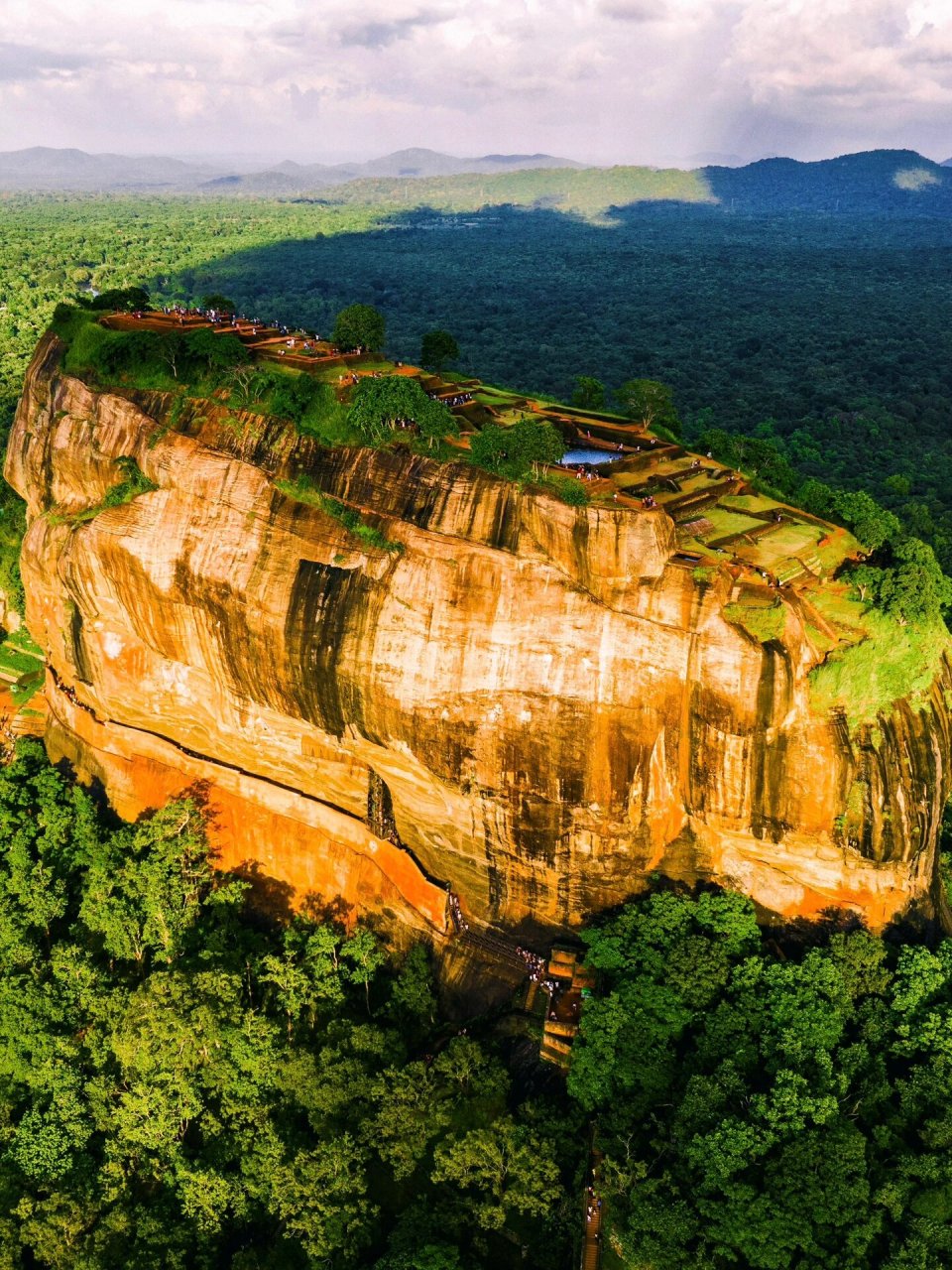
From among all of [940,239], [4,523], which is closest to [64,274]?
[4,523]

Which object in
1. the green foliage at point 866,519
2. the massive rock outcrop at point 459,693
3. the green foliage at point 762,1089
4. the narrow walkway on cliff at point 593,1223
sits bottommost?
the narrow walkway on cliff at point 593,1223

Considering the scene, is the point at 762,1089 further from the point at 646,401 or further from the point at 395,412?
the point at 646,401

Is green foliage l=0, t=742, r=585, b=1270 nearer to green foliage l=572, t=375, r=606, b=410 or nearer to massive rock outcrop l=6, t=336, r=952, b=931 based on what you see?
massive rock outcrop l=6, t=336, r=952, b=931

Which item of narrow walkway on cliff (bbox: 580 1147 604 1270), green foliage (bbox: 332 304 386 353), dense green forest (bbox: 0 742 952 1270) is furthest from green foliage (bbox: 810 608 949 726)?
green foliage (bbox: 332 304 386 353)

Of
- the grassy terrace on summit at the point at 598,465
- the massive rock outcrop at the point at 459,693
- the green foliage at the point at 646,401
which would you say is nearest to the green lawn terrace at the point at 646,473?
the grassy terrace on summit at the point at 598,465

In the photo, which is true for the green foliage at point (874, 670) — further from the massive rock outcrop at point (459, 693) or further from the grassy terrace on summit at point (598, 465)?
the massive rock outcrop at point (459, 693)

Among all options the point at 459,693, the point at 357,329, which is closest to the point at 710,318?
the point at 357,329

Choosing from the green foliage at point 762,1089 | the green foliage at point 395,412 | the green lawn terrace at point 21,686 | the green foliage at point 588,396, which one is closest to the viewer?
the green foliage at point 762,1089

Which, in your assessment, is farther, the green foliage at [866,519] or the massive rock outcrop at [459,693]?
the green foliage at [866,519]
